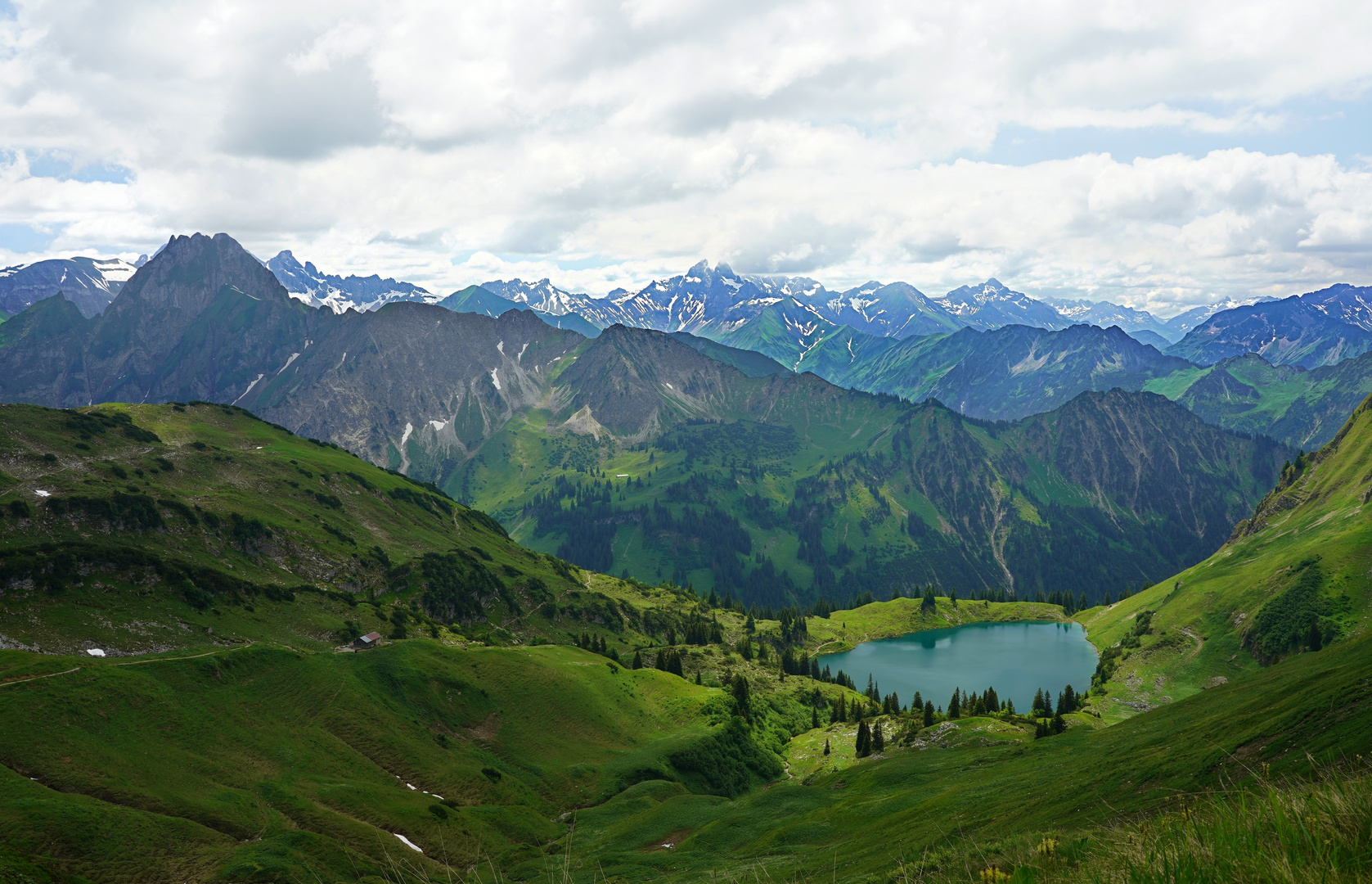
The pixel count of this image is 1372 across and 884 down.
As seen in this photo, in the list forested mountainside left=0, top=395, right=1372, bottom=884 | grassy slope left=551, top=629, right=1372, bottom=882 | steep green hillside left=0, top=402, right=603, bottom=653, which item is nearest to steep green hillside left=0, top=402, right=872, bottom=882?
forested mountainside left=0, top=395, right=1372, bottom=884

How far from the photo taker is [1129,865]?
24.6 ft

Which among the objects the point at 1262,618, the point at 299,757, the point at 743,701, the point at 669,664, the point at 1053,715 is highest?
the point at 299,757

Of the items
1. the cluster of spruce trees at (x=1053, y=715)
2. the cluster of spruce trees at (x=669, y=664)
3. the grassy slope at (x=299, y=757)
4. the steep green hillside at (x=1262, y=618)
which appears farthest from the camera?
the cluster of spruce trees at (x=669, y=664)

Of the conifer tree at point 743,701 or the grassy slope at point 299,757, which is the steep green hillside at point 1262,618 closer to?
the conifer tree at point 743,701

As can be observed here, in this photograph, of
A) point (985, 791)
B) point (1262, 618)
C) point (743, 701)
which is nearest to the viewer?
point (985, 791)

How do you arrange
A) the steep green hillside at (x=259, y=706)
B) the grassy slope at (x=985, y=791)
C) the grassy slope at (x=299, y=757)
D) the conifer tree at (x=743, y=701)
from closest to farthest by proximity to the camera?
the grassy slope at (x=985, y=791) → the grassy slope at (x=299, y=757) → the steep green hillside at (x=259, y=706) → the conifer tree at (x=743, y=701)

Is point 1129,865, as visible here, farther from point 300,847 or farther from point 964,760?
point 964,760

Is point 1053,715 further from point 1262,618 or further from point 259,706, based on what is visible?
point 259,706

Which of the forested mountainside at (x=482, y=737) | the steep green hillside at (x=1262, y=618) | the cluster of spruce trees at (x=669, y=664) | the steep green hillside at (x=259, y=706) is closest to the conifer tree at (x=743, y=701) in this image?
the forested mountainside at (x=482, y=737)

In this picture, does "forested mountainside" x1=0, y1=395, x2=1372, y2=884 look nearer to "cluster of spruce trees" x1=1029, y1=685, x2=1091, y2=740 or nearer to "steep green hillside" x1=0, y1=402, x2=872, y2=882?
"steep green hillside" x1=0, y1=402, x2=872, y2=882

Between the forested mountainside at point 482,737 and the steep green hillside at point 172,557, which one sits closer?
the forested mountainside at point 482,737

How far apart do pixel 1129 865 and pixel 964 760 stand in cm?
9284

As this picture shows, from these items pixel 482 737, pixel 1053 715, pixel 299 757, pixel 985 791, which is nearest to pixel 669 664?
pixel 482 737

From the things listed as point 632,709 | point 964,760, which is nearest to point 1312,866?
point 964,760
